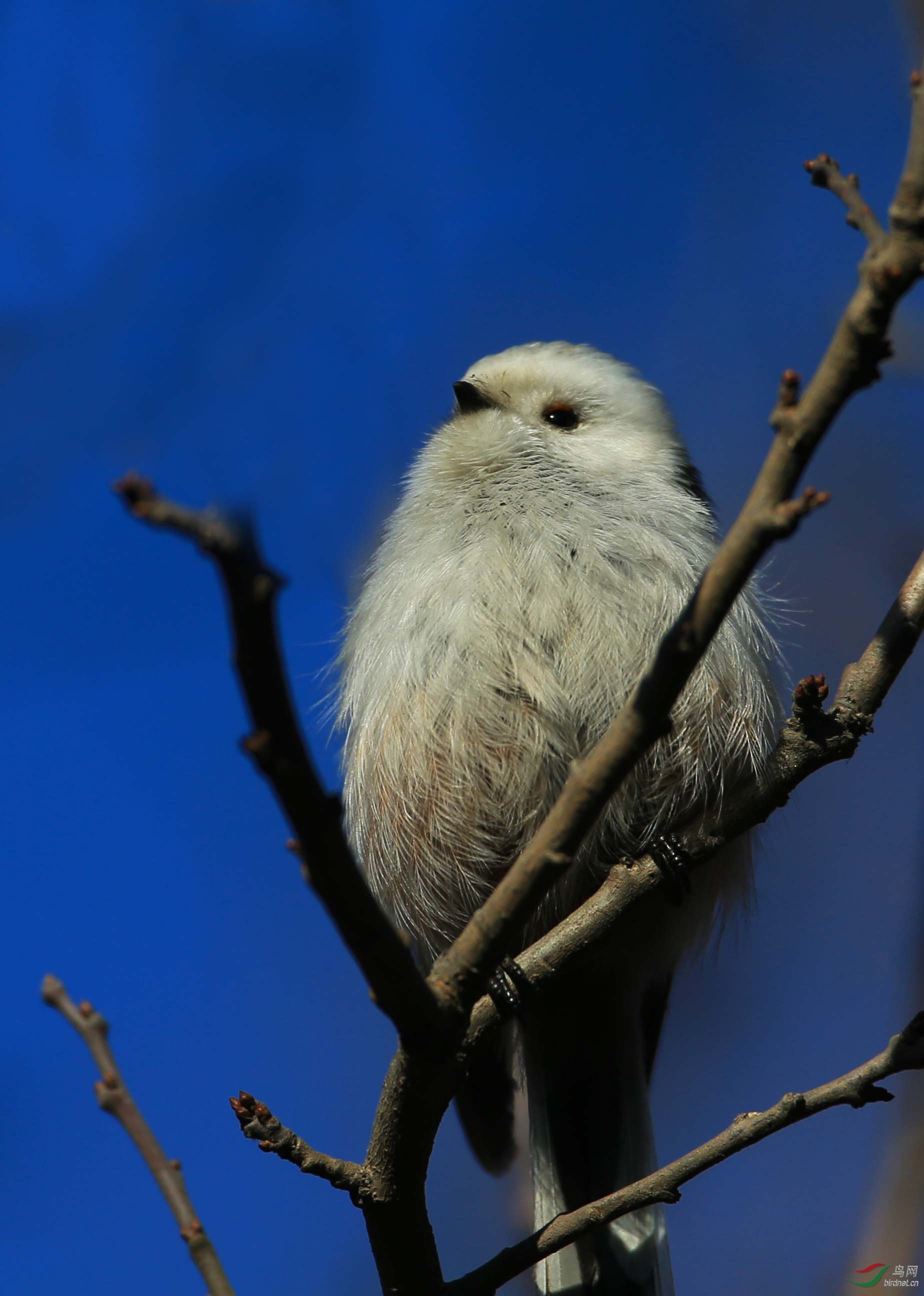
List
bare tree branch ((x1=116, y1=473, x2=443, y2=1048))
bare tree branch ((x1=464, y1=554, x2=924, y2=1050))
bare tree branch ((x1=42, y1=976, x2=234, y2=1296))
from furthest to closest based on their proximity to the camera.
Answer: bare tree branch ((x1=464, y1=554, x2=924, y2=1050)) < bare tree branch ((x1=42, y1=976, x2=234, y2=1296)) < bare tree branch ((x1=116, y1=473, x2=443, y2=1048))

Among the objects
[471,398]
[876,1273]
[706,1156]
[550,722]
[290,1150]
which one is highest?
[471,398]

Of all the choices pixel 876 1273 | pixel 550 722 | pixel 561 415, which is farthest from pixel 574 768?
pixel 876 1273

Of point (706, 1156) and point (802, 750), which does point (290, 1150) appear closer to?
point (706, 1156)

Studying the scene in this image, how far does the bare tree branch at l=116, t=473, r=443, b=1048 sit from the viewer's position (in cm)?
102

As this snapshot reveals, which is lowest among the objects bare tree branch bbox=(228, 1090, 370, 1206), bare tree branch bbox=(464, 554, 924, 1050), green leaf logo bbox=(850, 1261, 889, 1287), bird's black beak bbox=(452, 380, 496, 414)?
green leaf logo bbox=(850, 1261, 889, 1287)

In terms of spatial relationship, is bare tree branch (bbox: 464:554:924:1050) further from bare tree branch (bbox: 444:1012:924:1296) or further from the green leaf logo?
the green leaf logo

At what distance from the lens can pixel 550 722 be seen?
2566 millimetres

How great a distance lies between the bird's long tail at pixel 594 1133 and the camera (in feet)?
8.44

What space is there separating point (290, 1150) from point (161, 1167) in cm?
42

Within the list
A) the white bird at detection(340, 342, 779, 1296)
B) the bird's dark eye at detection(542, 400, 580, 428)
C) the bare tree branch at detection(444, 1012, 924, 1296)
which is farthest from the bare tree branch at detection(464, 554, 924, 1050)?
the bird's dark eye at detection(542, 400, 580, 428)

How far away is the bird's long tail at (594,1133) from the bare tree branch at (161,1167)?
123cm

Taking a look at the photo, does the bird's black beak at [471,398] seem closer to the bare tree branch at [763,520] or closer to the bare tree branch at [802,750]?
the bare tree branch at [802,750]

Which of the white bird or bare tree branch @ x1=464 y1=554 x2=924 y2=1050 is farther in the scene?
the white bird

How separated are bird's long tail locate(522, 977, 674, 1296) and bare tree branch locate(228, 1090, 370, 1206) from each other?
34.8 inches
